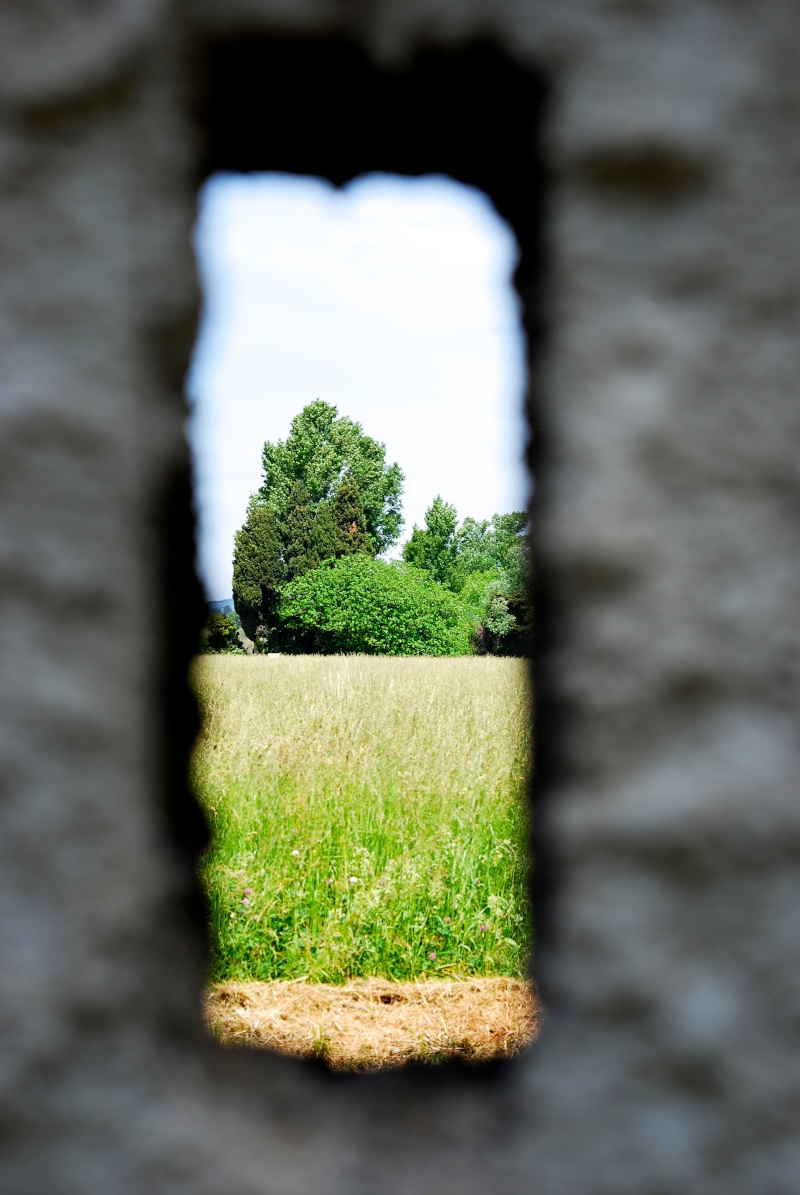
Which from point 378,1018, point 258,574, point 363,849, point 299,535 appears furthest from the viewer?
point 299,535

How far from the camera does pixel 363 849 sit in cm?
322

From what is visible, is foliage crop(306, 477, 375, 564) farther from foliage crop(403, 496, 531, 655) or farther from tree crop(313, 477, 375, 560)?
foliage crop(403, 496, 531, 655)

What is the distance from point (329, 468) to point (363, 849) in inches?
900

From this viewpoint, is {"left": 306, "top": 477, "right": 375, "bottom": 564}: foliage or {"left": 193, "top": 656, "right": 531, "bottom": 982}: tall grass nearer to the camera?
{"left": 193, "top": 656, "right": 531, "bottom": 982}: tall grass

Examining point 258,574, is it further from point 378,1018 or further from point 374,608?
point 378,1018

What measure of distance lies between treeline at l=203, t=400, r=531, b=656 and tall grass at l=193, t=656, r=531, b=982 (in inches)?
608

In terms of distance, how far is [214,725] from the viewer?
467 cm

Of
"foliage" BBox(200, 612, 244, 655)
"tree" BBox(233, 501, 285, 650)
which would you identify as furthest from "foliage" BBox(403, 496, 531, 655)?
"foliage" BBox(200, 612, 244, 655)

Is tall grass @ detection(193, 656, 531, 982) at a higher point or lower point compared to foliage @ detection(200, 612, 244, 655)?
lower

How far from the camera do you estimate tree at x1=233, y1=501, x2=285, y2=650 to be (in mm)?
23297

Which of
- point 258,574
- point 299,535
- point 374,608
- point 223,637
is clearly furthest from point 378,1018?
point 299,535

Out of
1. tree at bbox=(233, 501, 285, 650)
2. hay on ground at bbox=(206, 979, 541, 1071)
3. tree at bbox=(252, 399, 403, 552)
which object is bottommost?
hay on ground at bbox=(206, 979, 541, 1071)

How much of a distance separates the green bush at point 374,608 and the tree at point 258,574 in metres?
0.87

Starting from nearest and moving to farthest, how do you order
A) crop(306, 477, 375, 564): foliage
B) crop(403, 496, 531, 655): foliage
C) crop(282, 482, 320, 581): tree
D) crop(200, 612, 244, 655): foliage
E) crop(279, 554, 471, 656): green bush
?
crop(200, 612, 244, 655): foliage, crop(279, 554, 471, 656): green bush, crop(282, 482, 320, 581): tree, crop(306, 477, 375, 564): foliage, crop(403, 496, 531, 655): foliage
